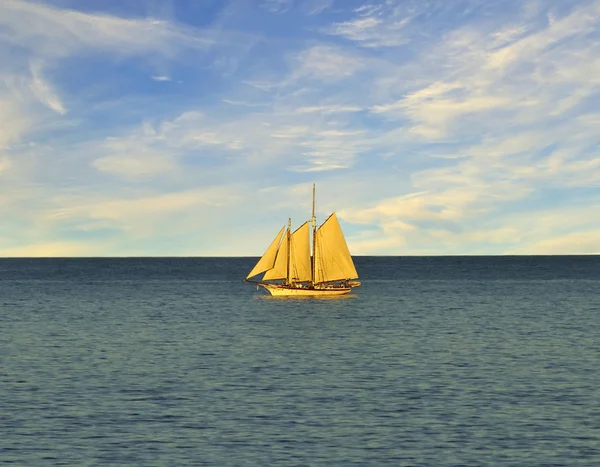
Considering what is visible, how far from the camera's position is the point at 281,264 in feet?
380

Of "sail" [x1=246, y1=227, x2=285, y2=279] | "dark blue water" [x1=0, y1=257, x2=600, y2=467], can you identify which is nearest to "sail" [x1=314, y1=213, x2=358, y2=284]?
"sail" [x1=246, y1=227, x2=285, y2=279]

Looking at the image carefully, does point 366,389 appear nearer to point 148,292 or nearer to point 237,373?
point 237,373

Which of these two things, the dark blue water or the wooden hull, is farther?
the wooden hull

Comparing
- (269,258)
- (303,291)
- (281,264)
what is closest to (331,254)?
(281,264)

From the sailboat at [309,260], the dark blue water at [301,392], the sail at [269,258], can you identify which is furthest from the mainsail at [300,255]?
→ the dark blue water at [301,392]

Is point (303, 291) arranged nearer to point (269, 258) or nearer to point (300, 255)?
point (300, 255)

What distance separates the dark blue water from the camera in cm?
3033

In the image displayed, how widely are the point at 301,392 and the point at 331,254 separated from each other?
73.4m

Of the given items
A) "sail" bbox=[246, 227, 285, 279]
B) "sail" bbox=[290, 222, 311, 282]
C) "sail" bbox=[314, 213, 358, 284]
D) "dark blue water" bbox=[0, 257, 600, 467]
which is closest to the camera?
"dark blue water" bbox=[0, 257, 600, 467]

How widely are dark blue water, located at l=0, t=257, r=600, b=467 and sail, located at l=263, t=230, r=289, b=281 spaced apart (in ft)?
95.1

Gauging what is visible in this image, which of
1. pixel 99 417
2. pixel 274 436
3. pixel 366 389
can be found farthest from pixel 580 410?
pixel 99 417

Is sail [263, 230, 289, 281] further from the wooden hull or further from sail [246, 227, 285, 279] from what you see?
the wooden hull

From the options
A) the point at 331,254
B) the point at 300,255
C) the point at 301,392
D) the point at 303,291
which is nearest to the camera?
the point at 301,392

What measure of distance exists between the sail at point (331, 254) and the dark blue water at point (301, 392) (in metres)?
27.5
